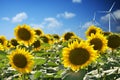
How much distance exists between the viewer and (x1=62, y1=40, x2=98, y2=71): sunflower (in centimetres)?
553

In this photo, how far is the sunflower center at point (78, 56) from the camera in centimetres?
553

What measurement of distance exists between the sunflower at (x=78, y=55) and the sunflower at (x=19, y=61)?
859 millimetres

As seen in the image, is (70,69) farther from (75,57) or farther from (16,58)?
(16,58)

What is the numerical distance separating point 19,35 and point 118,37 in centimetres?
350

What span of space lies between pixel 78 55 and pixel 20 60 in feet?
4.44

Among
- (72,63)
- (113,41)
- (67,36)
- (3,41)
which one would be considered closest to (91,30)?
(67,36)

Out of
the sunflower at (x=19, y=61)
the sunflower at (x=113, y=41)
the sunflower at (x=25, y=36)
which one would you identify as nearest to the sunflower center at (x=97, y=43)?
the sunflower at (x=113, y=41)

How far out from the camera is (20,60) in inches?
256

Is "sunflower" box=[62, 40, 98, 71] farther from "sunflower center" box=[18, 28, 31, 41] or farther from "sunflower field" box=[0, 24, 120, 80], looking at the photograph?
"sunflower center" box=[18, 28, 31, 41]

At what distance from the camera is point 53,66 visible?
255 inches

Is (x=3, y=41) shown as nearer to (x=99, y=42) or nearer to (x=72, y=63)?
(x=99, y=42)

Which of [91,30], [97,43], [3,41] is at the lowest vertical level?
[97,43]

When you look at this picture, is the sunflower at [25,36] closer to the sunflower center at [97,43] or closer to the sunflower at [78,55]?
the sunflower center at [97,43]

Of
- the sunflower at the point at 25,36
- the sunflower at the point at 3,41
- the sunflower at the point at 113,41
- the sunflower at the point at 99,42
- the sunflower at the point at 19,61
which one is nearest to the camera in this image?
the sunflower at the point at 19,61
